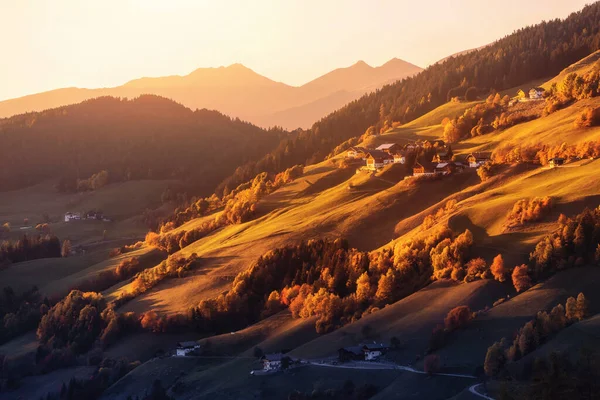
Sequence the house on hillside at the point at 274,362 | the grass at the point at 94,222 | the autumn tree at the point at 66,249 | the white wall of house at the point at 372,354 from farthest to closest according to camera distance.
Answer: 1. the grass at the point at 94,222
2. the autumn tree at the point at 66,249
3. the house on hillside at the point at 274,362
4. the white wall of house at the point at 372,354

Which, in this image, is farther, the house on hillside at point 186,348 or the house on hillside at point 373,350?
the house on hillside at point 186,348

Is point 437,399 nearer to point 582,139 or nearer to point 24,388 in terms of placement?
point 24,388

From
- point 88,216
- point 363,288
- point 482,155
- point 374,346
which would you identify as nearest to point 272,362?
point 374,346

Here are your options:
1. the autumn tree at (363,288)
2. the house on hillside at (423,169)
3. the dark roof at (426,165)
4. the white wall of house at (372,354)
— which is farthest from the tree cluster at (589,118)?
the white wall of house at (372,354)

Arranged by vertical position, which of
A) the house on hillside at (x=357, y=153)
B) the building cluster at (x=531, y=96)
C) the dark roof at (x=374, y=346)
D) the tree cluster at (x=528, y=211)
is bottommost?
the dark roof at (x=374, y=346)

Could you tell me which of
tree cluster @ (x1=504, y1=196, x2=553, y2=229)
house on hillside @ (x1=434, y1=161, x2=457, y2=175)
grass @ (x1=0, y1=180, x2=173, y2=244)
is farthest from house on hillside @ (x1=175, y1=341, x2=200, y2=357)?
grass @ (x1=0, y1=180, x2=173, y2=244)

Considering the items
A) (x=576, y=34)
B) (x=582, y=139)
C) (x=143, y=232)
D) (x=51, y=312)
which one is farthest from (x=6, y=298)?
(x=576, y=34)

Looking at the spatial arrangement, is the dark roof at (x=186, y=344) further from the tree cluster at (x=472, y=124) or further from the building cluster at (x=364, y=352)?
the tree cluster at (x=472, y=124)
